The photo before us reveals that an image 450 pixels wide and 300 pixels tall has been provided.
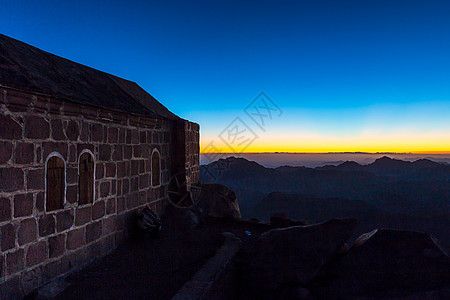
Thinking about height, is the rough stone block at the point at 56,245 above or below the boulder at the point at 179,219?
above

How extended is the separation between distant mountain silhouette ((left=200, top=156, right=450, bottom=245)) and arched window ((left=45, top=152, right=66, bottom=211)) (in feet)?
24.9

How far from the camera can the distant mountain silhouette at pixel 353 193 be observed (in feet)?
A: 201

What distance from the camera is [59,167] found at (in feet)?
20.3

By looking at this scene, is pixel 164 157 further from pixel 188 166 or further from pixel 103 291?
pixel 103 291

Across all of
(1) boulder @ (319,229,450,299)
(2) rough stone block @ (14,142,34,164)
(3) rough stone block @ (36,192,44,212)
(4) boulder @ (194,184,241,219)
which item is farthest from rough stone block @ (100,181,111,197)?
(1) boulder @ (319,229,450,299)

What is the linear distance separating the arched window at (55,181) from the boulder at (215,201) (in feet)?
20.7

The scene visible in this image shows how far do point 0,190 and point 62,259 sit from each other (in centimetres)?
207

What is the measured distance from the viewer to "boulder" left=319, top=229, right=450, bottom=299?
6.41 m

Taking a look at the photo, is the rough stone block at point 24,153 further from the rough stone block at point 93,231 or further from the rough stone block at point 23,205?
the rough stone block at point 93,231

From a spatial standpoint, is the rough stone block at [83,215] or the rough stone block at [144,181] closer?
the rough stone block at [83,215]

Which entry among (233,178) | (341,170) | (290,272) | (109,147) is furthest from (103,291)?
(341,170)

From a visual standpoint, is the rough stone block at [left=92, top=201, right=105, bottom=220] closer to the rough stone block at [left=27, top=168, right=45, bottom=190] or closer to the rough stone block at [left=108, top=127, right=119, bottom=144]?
the rough stone block at [left=108, top=127, right=119, bottom=144]

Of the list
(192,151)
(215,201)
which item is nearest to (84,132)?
(192,151)

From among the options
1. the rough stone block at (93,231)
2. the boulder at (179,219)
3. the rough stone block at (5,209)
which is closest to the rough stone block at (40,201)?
the rough stone block at (5,209)
